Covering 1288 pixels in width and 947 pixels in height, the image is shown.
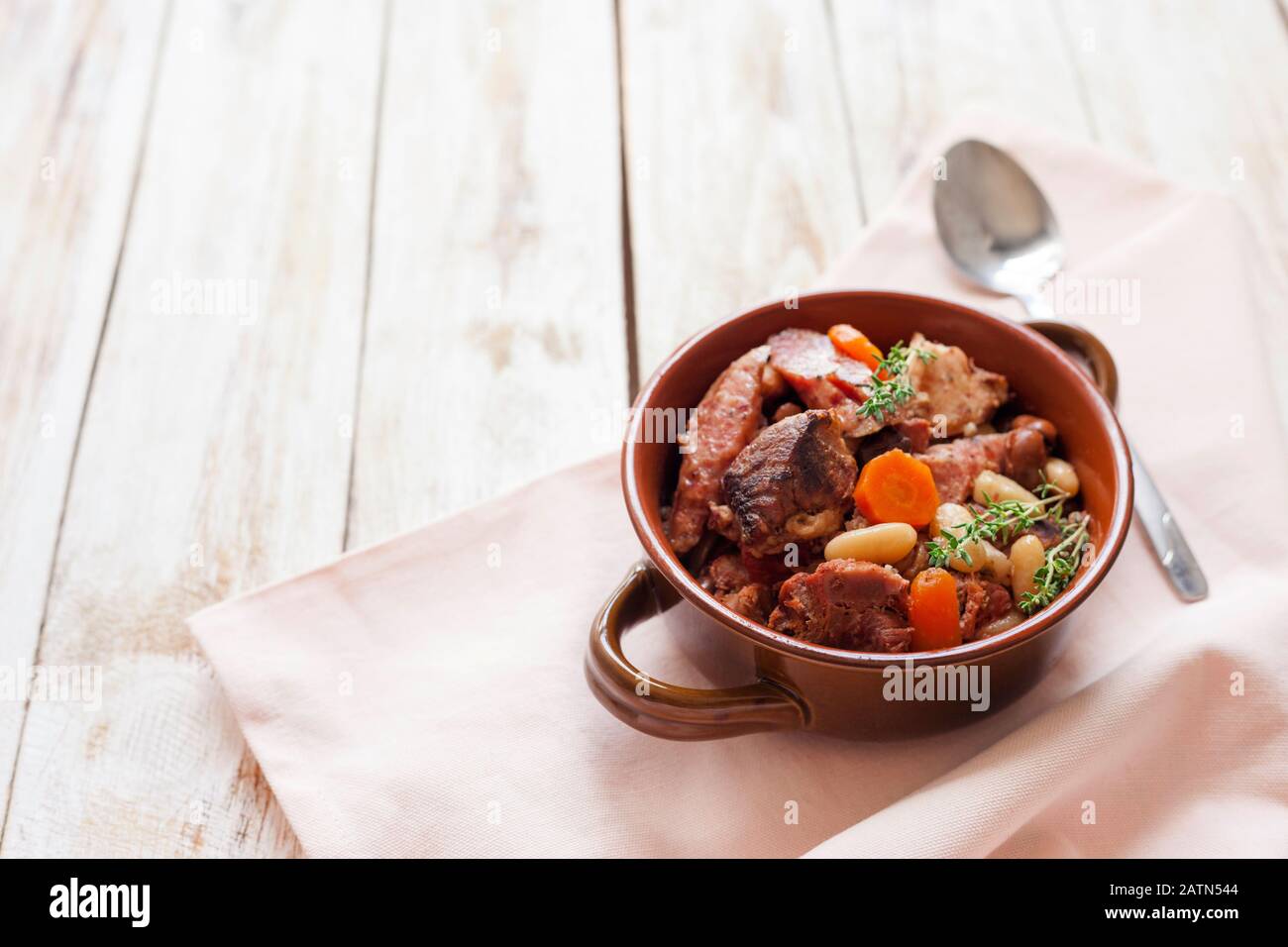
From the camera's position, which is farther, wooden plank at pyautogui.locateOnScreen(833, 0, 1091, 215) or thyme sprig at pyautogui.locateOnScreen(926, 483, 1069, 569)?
wooden plank at pyautogui.locateOnScreen(833, 0, 1091, 215)

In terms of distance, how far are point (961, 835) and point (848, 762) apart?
0.18 meters

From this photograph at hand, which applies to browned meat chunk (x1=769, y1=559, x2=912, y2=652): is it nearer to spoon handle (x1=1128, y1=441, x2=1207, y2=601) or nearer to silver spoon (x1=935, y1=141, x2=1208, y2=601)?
spoon handle (x1=1128, y1=441, x2=1207, y2=601)

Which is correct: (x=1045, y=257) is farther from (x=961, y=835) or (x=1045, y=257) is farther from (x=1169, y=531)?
(x=961, y=835)

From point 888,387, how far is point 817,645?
1.13 feet

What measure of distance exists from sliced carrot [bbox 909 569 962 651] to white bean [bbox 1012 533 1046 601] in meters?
0.10

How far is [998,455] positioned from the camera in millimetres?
1609

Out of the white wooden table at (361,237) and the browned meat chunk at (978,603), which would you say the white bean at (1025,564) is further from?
the white wooden table at (361,237)

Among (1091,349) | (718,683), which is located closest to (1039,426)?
(1091,349)

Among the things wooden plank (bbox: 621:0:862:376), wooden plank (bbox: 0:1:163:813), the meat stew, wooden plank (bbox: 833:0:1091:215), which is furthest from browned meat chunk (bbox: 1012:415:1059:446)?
wooden plank (bbox: 0:1:163:813)

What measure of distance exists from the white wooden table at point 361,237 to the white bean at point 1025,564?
29.3 inches

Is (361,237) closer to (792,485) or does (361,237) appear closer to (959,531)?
(792,485)

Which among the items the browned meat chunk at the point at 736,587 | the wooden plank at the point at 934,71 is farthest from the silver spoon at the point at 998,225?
the browned meat chunk at the point at 736,587

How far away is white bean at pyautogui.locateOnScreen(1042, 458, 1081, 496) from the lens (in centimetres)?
160

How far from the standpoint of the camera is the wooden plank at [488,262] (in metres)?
2.02
